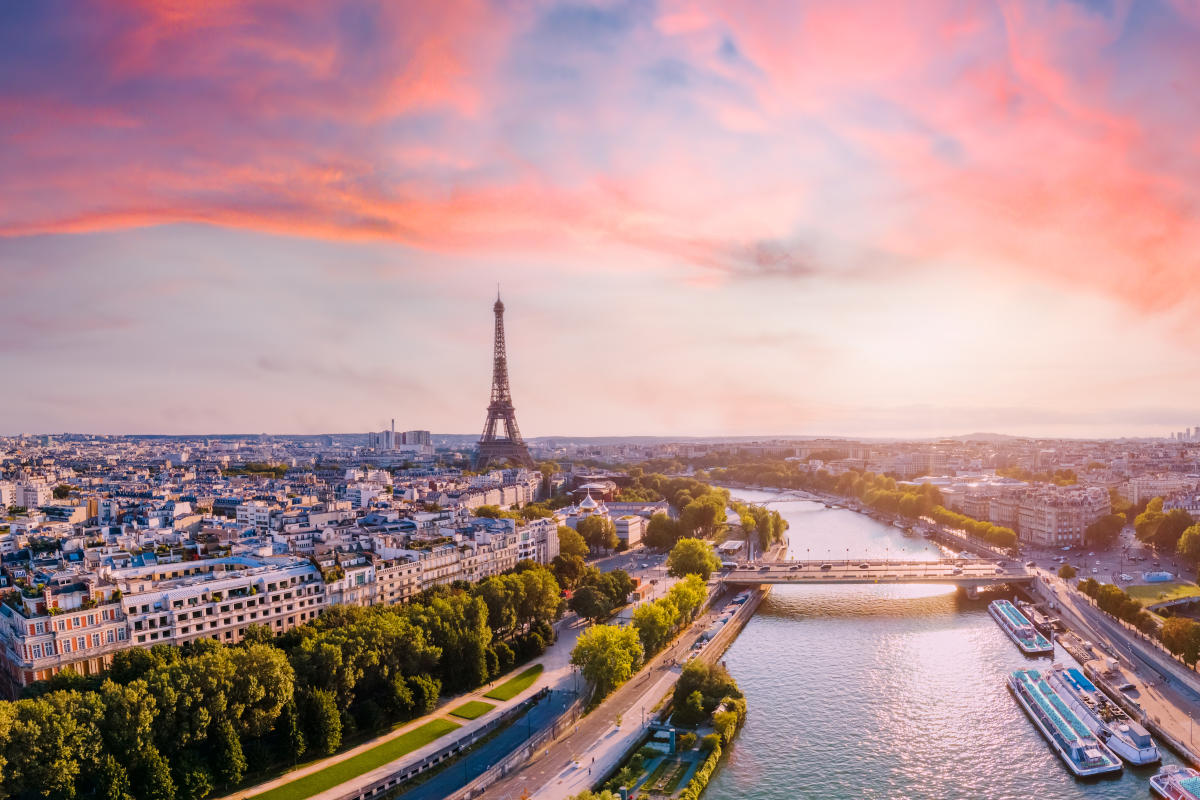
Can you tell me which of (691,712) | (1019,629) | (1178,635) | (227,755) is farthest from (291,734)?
(1178,635)

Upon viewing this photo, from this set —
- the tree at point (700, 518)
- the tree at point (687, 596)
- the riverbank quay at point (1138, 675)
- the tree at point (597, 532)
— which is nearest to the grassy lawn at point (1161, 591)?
the riverbank quay at point (1138, 675)

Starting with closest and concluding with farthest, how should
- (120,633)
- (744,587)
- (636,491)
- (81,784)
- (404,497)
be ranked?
(81,784), (120,633), (744,587), (404,497), (636,491)

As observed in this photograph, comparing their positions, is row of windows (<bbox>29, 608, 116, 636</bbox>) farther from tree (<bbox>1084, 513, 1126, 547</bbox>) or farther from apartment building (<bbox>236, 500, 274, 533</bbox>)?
tree (<bbox>1084, 513, 1126, 547</bbox>)

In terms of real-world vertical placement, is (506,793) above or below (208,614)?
below

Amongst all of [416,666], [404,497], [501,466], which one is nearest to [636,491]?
[501,466]

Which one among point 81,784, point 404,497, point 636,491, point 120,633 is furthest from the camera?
point 636,491

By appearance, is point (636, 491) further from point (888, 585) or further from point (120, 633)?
point (120, 633)

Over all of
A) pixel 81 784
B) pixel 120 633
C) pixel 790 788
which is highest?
pixel 120 633

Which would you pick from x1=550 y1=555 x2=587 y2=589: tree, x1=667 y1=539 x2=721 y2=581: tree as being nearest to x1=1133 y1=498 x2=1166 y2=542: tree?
x1=667 y1=539 x2=721 y2=581: tree
